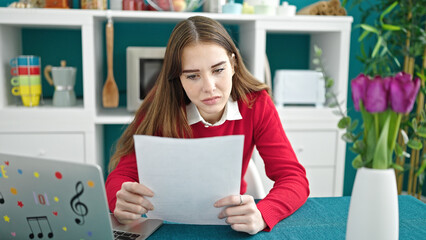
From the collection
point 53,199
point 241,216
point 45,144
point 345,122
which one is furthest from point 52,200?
point 45,144

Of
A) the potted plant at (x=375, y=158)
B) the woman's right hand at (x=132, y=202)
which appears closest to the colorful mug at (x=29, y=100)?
the woman's right hand at (x=132, y=202)

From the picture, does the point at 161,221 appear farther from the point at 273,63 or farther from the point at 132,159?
the point at 273,63

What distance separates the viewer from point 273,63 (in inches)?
107

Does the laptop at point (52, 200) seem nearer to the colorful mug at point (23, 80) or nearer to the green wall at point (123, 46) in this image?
the colorful mug at point (23, 80)

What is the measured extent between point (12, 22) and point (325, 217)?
1806 mm

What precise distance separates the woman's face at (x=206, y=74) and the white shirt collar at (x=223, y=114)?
133mm

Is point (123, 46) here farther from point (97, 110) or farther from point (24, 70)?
point (24, 70)

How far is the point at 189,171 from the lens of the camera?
0.77 m

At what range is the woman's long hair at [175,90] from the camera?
1118 millimetres

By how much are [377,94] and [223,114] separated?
72 centimetres

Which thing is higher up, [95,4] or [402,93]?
[95,4]

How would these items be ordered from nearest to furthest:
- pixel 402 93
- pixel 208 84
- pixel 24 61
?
pixel 402 93
pixel 208 84
pixel 24 61

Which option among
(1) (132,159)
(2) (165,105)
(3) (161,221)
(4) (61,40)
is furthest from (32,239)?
(4) (61,40)

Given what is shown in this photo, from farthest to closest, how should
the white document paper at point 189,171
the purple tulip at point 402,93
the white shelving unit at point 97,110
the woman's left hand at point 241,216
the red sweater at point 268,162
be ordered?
1. the white shelving unit at point 97,110
2. the red sweater at point 268,162
3. the woman's left hand at point 241,216
4. the white document paper at point 189,171
5. the purple tulip at point 402,93
